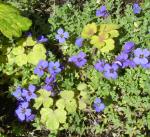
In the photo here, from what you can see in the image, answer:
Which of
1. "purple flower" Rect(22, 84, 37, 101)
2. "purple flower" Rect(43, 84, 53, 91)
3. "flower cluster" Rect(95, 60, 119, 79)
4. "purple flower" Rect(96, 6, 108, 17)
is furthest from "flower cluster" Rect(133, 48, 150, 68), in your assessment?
"purple flower" Rect(22, 84, 37, 101)

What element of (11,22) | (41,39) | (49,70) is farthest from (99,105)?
(11,22)

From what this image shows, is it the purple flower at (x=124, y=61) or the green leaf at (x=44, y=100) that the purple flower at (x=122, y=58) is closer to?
the purple flower at (x=124, y=61)

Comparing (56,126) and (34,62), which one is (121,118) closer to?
(56,126)

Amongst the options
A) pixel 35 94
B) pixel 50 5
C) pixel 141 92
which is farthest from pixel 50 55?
pixel 50 5

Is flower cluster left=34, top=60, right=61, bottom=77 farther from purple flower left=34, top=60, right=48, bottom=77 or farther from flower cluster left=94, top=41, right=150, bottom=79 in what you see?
flower cluster left=94, top=41, right=150, bottom=79

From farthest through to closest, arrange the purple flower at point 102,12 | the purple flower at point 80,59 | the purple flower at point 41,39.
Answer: the purple flower at point 102,12 → the purple flower at point 41,39 → the purple flower at point 80,59

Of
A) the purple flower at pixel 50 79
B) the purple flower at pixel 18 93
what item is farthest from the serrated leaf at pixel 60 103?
the purple flower at pixel 18 93
